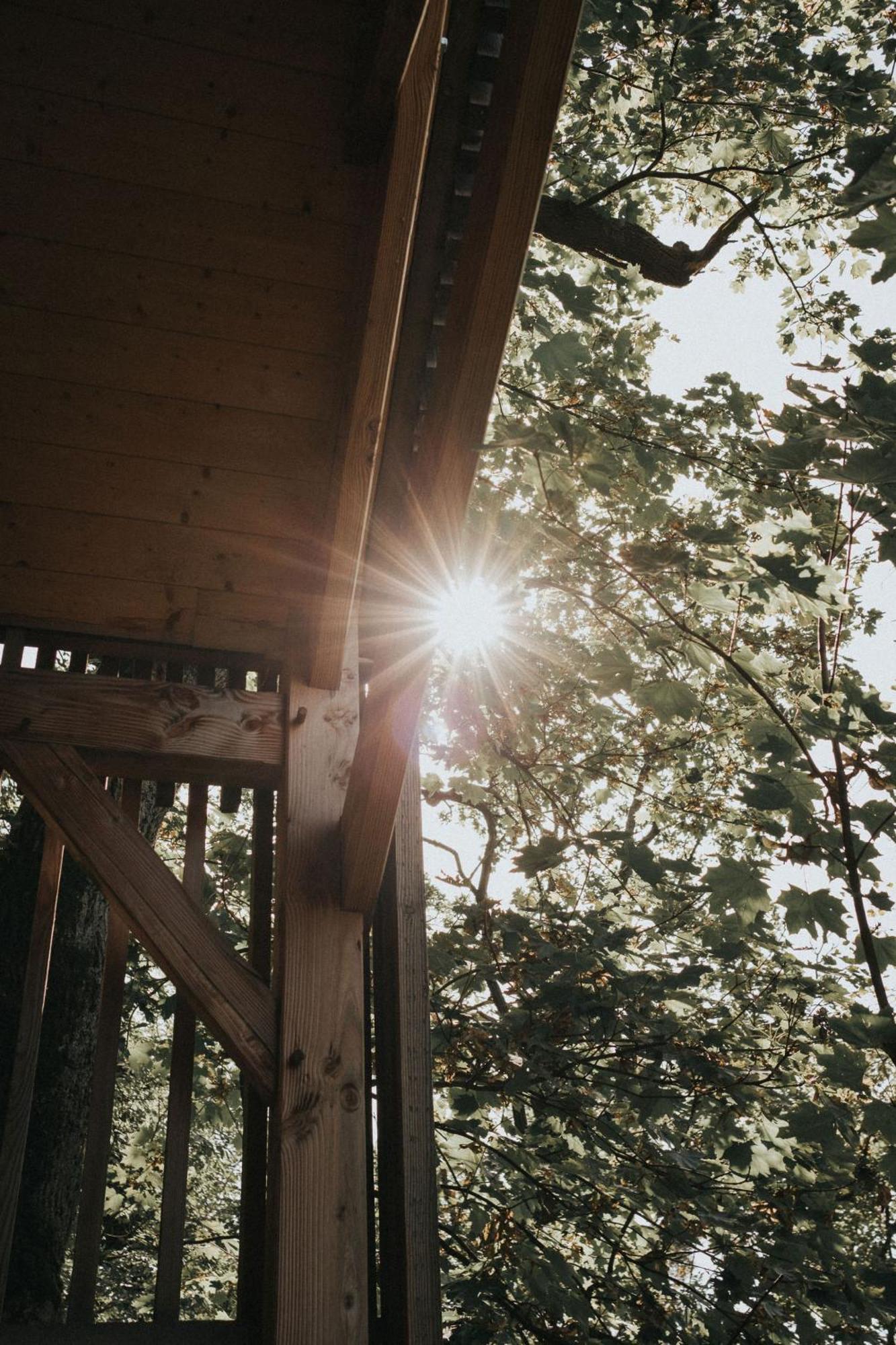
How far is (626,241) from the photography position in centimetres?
419

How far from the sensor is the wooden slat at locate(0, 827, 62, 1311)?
1.93 m

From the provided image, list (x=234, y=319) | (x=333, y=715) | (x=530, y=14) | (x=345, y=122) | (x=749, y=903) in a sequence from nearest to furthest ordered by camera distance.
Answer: (x=530, y=14) → (x=345, y=122) → (x=234, y=319) → (x=333, y=715) → (x=749, y=903)

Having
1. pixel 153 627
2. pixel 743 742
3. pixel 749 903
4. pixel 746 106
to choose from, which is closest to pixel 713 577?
pixel 749 903

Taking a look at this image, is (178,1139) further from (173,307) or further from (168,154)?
(168,154)

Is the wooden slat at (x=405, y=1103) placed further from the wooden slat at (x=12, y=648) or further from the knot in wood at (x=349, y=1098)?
the wooden slat at (x=12, y=648)

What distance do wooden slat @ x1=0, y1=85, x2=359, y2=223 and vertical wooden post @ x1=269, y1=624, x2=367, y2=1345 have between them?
3.25ft

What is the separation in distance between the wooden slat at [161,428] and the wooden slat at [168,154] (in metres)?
0.42

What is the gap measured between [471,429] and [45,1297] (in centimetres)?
317

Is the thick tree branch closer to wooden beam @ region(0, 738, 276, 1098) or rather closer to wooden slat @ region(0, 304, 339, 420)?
wooden slat @ region(0, 304, 339, 420)

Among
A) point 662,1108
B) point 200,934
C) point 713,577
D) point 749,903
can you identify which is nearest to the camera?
point 200,934

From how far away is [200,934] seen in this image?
189cm

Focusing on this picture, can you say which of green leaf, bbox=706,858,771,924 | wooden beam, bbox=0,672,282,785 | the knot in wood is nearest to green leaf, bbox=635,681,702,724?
green leaf, bbox=706,858,771,924

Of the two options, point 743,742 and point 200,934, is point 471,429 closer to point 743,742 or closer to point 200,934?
point 200,934

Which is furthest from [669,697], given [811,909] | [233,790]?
[233,790]
